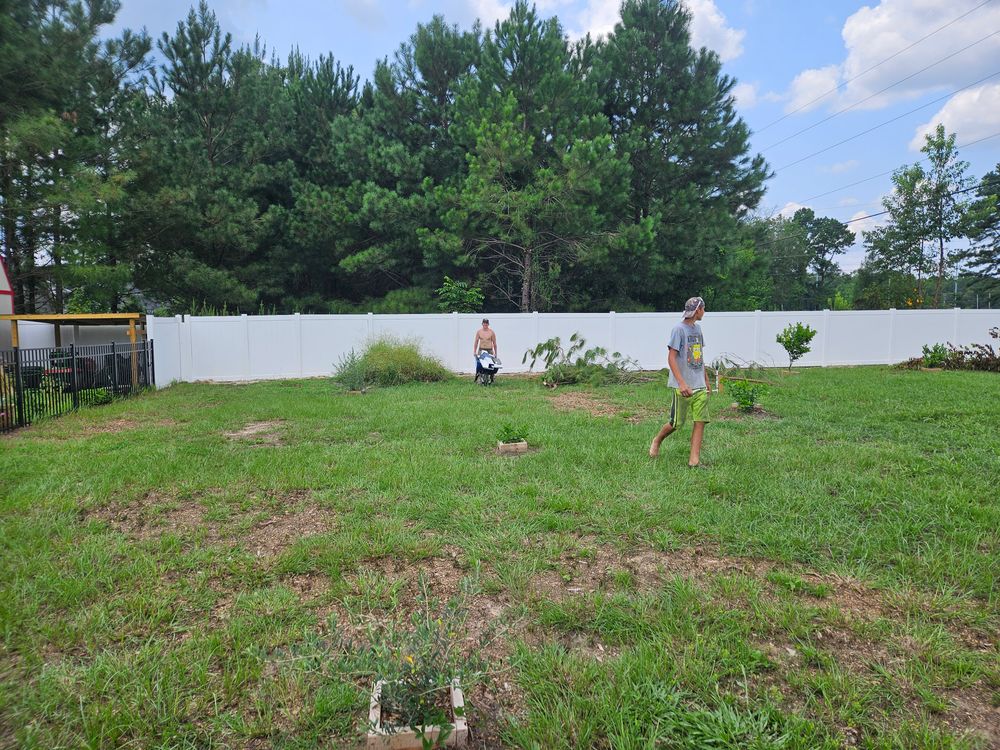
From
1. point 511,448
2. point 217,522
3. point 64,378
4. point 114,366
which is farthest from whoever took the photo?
point 114,366

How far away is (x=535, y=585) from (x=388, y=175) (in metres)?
17.7

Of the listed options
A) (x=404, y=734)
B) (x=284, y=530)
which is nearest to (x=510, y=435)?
(x=284, y=530)

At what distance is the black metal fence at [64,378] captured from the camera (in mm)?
7523

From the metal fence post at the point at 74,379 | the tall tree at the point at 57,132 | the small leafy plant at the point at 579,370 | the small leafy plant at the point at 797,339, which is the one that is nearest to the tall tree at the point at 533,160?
the small leafy plant at the point at 579,370

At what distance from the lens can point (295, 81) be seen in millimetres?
20297

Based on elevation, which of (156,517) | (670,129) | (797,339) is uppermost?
(670,129)

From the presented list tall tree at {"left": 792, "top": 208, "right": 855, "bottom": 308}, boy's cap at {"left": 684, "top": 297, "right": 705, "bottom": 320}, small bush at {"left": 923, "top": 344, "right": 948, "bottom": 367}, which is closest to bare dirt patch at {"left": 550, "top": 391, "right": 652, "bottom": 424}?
boy's cap at {"left": 684, "top": 297, "right": 705, "bottom": 320}

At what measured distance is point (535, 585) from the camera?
2.93 meters

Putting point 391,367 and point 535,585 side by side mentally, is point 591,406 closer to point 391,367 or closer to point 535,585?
point 391,367

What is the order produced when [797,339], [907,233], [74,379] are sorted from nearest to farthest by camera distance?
[74,379] → [797,339] → [907,233]

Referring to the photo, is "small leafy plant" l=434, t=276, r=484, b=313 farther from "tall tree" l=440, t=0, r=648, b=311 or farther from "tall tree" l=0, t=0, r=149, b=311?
"tall tree" l=0, t=0, r=149, b=311

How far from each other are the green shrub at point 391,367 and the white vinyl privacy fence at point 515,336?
1.80 metres

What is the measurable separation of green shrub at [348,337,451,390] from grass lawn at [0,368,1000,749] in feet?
18.4

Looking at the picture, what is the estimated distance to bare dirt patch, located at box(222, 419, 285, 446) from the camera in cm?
643
